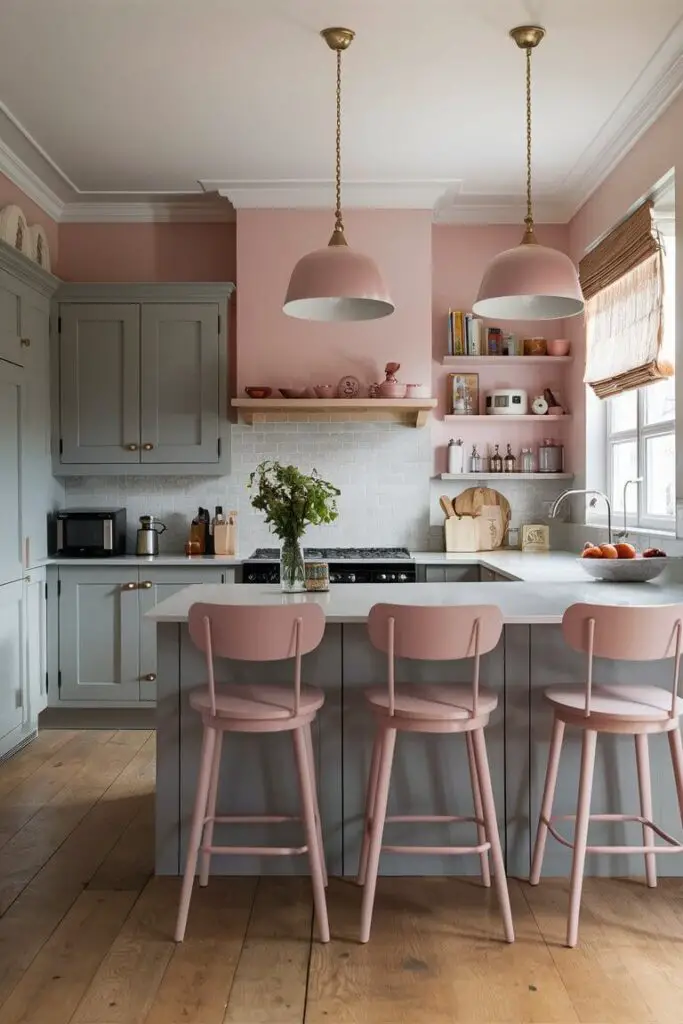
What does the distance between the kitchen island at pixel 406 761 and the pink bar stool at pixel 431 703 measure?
10.7 inches

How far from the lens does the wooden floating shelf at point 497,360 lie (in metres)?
5.45

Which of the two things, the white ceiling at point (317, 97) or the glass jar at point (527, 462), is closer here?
the white ceiling at point (317, 97)

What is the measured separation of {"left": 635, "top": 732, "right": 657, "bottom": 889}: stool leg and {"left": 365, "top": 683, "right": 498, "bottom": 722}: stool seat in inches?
20.1

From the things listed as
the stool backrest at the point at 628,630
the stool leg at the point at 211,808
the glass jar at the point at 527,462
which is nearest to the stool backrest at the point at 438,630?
the stool backrest at the point at 628,630

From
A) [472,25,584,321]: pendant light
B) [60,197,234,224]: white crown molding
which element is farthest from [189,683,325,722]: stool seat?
[60,197,234,224]: white crown molding

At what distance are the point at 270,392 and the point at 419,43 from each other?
2.11m

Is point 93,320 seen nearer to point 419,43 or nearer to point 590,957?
point 419,43

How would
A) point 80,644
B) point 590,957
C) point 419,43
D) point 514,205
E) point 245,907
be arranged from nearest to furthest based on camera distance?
point 590,957 → point 245,907 → point 419,43 → point 80,644 → point 514,205

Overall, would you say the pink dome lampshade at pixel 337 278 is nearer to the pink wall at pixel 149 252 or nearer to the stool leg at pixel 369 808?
the stool leg at pixel 369 808

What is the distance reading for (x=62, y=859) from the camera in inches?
124

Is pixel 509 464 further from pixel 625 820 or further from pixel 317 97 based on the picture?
pixel 625 820

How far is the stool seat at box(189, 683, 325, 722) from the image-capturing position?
2588 millimetres

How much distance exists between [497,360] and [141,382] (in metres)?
2.11

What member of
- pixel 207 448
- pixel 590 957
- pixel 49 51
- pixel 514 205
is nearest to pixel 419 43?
pixel 49 51
